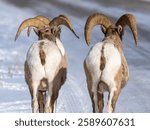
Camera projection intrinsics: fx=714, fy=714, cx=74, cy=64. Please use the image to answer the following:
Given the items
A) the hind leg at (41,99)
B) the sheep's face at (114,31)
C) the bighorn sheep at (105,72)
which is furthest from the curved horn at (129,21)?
the hind leg at (41,99)

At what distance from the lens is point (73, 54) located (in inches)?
272

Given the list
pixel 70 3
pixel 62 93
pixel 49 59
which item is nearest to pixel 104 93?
pixel 49 59

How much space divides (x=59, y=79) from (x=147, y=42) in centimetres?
188

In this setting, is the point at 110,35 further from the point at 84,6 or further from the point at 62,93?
the point at 84,6

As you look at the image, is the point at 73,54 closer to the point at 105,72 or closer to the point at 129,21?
the point at 129,21

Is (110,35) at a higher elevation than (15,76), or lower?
higher

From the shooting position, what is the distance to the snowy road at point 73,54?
666 cm

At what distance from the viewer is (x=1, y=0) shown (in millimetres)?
7645

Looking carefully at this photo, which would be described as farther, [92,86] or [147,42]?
[147,42]

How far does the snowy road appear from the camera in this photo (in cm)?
666

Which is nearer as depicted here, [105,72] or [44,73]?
[105,72]

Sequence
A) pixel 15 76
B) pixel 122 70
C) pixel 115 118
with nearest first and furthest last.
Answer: pixel 115 118, pixel 122 70, pixel 15 76

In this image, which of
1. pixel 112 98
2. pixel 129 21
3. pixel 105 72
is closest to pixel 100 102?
pixel 112 98

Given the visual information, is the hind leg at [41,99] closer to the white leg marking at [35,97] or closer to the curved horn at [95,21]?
the white leg marking at [35,97]
